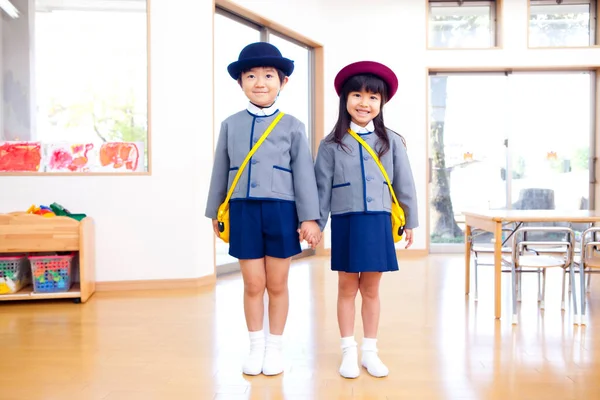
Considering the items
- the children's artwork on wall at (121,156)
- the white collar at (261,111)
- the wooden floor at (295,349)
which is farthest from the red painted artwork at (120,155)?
the white collar at (261,111)

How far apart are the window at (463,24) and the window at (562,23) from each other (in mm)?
477

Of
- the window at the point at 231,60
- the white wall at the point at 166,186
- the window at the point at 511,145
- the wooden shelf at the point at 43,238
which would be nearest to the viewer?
the wooden shelf at the point at 43,238

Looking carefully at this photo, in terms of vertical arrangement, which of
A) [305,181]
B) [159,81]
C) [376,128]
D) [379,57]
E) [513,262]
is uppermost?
[379,57]

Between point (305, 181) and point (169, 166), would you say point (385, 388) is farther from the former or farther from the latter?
point (169, 166)

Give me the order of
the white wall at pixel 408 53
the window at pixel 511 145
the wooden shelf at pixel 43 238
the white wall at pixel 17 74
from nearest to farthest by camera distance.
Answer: the wooden shelf at pixel 43 238 → the white wall at pixel 17 74 → the white wall at pixel 408 53 → the window at pixel 511 145

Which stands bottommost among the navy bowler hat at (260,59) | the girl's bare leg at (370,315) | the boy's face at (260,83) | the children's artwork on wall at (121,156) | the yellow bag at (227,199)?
the girl's bare leg at (370,315)

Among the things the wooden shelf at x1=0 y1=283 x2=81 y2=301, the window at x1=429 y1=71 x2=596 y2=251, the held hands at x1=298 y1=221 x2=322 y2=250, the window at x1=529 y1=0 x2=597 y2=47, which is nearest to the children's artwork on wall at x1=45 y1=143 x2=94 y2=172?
the wooden shelf at x1=0 y1=283 x2=81 y2=301

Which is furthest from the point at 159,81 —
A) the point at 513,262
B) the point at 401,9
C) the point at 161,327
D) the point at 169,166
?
the point at 401,9

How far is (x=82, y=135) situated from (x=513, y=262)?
128 inches

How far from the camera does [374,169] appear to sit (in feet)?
7.40

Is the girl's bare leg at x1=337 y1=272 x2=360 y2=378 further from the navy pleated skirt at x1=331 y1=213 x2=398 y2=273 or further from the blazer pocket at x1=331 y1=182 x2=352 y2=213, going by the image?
the blazer pocket at x1=331 y1=182 x2=352 y2=213

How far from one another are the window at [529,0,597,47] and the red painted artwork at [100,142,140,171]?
4.82 m

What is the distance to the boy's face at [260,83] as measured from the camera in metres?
2.25

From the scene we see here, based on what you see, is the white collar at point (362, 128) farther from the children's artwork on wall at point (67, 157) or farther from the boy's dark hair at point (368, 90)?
the children's artwork on wall at point (67, 157)
